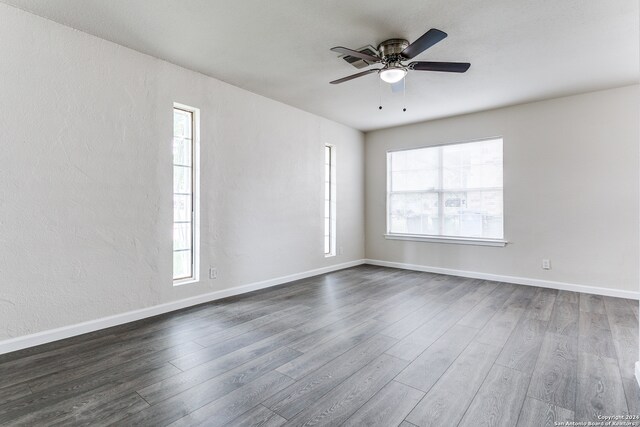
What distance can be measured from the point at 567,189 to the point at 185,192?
16.4 ft

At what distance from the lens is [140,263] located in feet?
10.5

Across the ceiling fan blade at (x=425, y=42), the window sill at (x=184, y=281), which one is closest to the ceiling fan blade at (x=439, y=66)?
the ceiling fan blade at (x=425, y=42)

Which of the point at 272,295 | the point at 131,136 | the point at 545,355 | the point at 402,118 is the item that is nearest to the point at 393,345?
the point at 545,355

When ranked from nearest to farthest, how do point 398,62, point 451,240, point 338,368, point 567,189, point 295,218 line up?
point 338,368 → point 398,62 → point 567,189 → point 295,218 → point 451,240

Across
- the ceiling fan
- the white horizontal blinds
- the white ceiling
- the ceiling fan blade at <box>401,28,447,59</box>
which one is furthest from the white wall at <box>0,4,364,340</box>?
the ceiling fan blade at <box>401,28,447,59</box>

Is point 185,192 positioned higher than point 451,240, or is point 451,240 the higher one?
point 185,192

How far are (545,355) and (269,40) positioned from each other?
3.51 metres

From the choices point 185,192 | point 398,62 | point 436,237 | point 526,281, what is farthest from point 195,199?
point 526,281

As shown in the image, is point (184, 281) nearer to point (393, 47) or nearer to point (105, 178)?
point (105, 178)

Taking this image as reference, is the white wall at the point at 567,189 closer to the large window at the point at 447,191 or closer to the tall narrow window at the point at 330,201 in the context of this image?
the large window at the point at 447,191

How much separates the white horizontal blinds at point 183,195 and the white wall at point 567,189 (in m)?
4.08

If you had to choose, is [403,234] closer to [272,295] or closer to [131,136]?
[272,295]

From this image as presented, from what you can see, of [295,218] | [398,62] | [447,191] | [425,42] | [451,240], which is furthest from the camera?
[447,191]

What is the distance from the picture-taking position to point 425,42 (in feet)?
8.05
